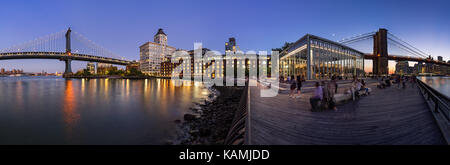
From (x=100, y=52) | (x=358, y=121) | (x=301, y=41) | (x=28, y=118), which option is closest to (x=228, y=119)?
(x=358, y=121)

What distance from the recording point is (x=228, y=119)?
11.5 m

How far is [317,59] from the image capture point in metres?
26.2

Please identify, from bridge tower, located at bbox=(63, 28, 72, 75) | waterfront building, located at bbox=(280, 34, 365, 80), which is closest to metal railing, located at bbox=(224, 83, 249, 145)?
waterfront building, located at bbox=(280, 34, 365, 80)

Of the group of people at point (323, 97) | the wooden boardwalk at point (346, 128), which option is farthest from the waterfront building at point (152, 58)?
the wooden boardwalk at point (346, 128)

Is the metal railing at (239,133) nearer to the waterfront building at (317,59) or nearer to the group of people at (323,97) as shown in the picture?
the group of people at (323,97)

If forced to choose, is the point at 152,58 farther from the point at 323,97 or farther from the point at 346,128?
the point at 346,128

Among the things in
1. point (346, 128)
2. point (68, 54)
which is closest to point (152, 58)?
point (68, 54)

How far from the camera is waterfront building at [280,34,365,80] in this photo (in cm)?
2523

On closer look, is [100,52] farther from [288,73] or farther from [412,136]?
[412,136]

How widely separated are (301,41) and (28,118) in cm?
3371

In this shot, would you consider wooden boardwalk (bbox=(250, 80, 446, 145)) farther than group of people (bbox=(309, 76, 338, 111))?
No

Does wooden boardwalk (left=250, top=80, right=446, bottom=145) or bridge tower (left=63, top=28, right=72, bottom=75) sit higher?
bridge tower (left=63, top=28, right=72, bottom=75)

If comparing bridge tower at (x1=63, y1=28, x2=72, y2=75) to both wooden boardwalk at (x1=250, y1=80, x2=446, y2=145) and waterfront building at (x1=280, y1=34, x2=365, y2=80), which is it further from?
wooden boardwalk at (x1=250, y1=80, x2=446, y2=145)
